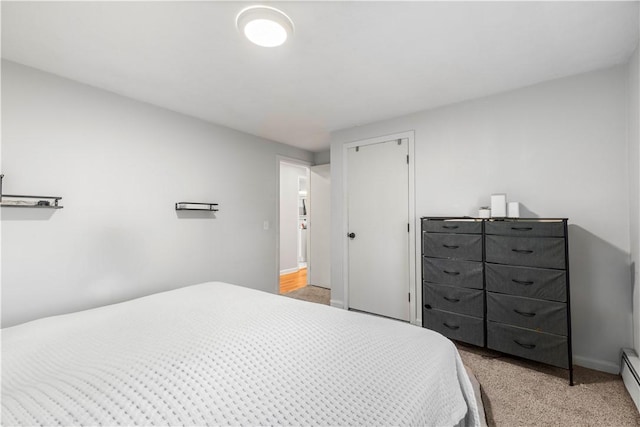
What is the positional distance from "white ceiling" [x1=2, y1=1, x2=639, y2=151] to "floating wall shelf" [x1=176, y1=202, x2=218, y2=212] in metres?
1.06

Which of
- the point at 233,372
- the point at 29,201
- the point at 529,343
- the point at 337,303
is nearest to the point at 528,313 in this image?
the point at 529,343

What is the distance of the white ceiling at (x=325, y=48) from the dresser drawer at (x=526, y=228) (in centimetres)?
124

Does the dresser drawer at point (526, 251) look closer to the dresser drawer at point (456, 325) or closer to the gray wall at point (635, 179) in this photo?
the gray wall at point (635, 179)

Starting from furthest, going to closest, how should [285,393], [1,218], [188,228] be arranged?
[188,228] < [1,218] < [285,393]

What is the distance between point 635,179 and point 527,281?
3.31 ft

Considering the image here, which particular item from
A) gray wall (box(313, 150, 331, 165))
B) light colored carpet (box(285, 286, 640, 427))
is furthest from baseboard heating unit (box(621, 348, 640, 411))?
gray wall (box(313, 150, 331, 165))

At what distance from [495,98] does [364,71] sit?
143 centimetres

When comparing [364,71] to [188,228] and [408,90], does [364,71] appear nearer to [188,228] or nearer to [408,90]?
[408,90]

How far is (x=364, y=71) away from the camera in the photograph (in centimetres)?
224

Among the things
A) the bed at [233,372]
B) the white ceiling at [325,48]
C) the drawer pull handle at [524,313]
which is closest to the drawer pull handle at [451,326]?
the drawer pull handle at [524,313]

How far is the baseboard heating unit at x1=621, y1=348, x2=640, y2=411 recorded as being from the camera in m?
1.76

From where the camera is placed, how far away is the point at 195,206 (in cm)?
308

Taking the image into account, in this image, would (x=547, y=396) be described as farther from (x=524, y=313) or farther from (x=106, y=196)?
(x=106, y=196)

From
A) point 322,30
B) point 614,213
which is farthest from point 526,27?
point 614,213
